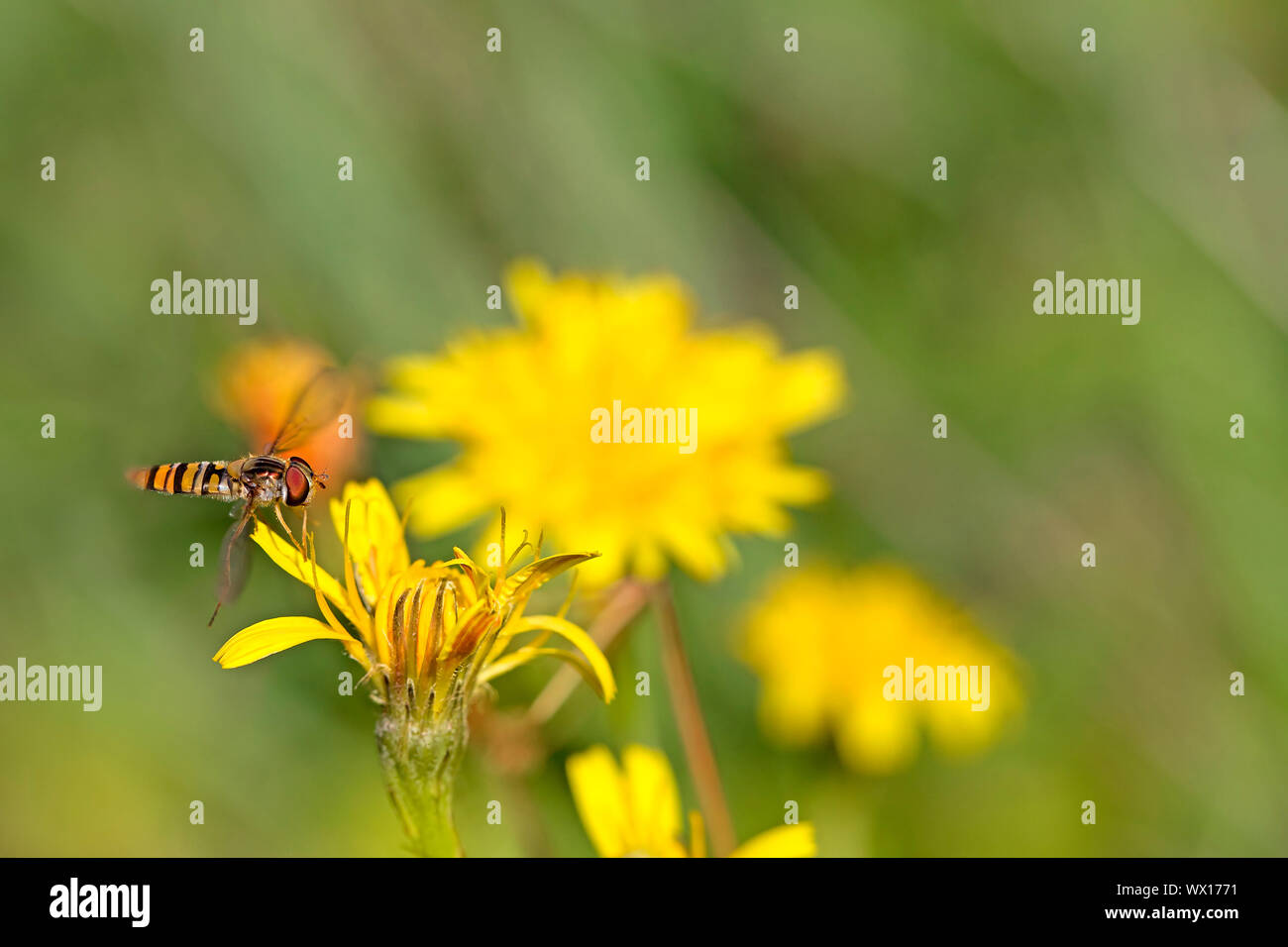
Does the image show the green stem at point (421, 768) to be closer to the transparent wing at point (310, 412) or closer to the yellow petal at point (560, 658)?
the yellow petal at point (560, 658)

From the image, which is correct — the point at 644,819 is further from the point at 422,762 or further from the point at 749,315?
the point at 749,315

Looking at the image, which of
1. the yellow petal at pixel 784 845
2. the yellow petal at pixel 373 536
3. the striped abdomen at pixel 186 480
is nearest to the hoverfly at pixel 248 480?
the striped abdomen at pixel 186 480

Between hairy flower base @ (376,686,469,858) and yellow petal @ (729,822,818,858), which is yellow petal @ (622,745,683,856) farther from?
hairy flower base @ (376,686,469,858)

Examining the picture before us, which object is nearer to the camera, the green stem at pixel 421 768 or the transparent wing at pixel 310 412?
the green stem at pixel 421 768

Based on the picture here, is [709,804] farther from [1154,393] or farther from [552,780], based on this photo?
[1154,393]

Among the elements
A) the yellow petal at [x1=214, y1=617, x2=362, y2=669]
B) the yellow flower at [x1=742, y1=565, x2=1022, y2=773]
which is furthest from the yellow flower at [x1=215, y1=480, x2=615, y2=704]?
the yellow flower at [x1=742, y1=565, x2=1022, y2=773]

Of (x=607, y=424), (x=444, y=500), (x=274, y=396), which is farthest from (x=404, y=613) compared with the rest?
(x=274, y=396)

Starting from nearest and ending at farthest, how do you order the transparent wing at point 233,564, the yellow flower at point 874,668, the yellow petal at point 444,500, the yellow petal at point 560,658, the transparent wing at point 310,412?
1. the yellow petal at point 560,658
2. the transparent wing at point 233,564
3. the transparent wing at point 310,412
4. the yellow petal at point 444,500
5. the yellow flower at point 874,668
